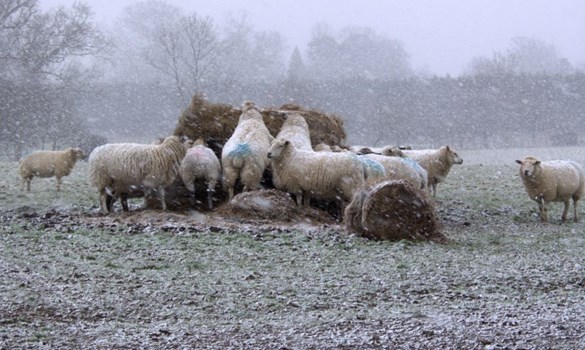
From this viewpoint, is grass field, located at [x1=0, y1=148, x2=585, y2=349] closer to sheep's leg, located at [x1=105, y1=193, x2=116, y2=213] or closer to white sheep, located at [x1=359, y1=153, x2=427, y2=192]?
sheep's leg, located at [x1=105, y1=193, x2=116, y2=213]

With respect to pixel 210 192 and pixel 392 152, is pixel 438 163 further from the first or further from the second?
pixel 210 192

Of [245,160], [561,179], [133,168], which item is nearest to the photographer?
[133,168]

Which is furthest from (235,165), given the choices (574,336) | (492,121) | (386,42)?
(386,42)

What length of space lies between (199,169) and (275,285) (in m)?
5.66

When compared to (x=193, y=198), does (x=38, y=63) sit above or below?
above

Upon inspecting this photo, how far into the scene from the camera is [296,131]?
1449 centimetres

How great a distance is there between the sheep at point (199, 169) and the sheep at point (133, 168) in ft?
0.45

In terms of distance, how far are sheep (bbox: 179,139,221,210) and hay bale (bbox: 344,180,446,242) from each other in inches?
128

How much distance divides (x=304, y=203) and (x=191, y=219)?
6.17ft

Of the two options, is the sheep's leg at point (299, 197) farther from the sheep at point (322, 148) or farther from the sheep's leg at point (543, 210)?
the sheep's leg at point (543, 210)

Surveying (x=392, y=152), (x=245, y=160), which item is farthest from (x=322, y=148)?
(x=245, y=160)

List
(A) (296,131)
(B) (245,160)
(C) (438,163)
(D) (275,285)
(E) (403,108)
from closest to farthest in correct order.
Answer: (D) (275,285) → (B) (245,160) → (A) (296,131) → (C) (438,163) → (E) (403,108)

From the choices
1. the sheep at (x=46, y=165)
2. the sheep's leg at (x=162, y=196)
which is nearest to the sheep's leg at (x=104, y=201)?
the sheep's leg at (x=162, y=196)

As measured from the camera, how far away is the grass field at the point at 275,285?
6.12 metres
